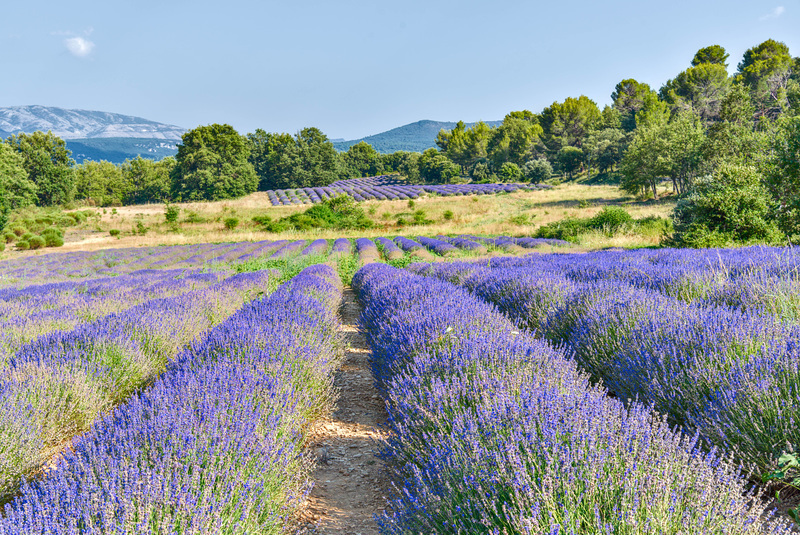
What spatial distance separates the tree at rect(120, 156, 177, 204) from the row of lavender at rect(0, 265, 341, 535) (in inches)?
2535

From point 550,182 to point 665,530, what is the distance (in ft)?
168

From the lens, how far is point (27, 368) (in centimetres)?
289

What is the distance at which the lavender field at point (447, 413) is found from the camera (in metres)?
1.26

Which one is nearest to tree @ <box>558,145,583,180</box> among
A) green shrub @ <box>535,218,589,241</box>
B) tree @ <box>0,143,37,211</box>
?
green shrub @ <box>535,218,589,241</box>

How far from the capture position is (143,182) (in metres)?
59.3

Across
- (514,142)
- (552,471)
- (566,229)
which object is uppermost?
(514,142)

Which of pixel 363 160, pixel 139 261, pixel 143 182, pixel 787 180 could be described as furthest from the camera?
pixel 363 160

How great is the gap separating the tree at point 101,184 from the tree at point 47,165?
7.35 m

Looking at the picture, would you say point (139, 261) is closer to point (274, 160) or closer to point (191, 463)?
point (191, 463)

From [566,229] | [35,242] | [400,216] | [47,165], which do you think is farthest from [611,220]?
[47,165]

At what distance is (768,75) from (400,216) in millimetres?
36275

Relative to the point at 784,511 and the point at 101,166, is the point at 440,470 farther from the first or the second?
the point at 101,166

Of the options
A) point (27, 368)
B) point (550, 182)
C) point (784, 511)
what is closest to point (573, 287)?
point (784, 511)

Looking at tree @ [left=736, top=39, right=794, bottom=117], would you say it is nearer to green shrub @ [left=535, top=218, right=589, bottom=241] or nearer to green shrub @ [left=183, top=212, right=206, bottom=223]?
green shrub @ [left=535, top=218, right=589, bottom=241]
